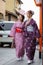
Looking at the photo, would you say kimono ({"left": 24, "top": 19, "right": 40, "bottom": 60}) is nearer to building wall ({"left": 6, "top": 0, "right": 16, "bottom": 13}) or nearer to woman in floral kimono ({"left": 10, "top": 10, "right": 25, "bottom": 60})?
woman in floral kimono ({"left": 10, "top": 10, "right": 25, "bottom": 60})

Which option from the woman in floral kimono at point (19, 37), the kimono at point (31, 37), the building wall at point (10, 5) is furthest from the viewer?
the building wall at point (10, 5)

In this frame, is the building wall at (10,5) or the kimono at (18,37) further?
the building wall at (10,5)

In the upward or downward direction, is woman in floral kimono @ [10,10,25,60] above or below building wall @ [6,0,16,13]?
below

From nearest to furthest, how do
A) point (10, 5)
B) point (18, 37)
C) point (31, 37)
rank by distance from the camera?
point (31, 37) → point (18, 37) → point (10, 5)

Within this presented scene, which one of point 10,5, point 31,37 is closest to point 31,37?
point 31,37

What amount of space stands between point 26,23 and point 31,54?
1.01 meters

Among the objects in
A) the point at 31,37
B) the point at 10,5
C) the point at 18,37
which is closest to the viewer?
the point at 31,37

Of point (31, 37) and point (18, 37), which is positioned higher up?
point (31, 37)

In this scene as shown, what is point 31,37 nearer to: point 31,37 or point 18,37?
point 31,37

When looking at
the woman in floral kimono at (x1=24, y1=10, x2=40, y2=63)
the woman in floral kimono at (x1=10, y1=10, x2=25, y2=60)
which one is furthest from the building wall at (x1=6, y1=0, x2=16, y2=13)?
the woman in floral kimono at (x1=24, y1=10, x2=40, y2=63)

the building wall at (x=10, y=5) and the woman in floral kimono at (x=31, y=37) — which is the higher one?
the building wall at (x=10, y=5)

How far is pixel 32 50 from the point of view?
871 centimetres

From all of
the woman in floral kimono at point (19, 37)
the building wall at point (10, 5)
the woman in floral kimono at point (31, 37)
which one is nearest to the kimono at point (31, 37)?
the woman in floral kimono at point (31, 37)

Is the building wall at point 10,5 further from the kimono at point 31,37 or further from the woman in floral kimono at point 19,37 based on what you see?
the kimono at point 31,37
